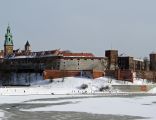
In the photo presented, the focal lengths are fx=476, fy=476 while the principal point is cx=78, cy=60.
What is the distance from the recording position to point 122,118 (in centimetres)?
4394

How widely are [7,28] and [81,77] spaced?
50261mm

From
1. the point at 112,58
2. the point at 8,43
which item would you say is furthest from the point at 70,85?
the point at 8,43

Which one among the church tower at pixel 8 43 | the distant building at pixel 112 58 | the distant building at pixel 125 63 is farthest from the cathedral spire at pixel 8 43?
the distant building at pixel 125 63

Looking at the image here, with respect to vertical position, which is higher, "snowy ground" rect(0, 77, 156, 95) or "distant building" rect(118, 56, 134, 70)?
"distant building" rect(118, 56, 134, 70)

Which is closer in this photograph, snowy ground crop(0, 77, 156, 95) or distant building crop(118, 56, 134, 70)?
snowy ground crop(0, 77, 156, 95)

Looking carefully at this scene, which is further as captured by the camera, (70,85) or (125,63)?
(125,63)

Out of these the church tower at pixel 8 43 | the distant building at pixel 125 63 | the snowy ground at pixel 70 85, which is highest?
the church tower at pixel 8 43

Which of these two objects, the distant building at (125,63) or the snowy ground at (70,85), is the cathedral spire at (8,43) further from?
the snowy ground at (70,85)

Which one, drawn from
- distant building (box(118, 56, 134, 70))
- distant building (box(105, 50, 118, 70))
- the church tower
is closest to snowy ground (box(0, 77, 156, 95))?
distant building (box(105, 50, 118, 70))

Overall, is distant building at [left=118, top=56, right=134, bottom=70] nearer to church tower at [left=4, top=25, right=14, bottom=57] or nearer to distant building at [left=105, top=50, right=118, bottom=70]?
distant building at [left=105, top=50, right=118, bottom=70]

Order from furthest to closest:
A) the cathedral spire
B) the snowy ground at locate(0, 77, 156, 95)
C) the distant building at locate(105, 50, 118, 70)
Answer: the cathedral spire
the distant building at locate(105, 50, 118, 70)
the snowy ground at locate(0, 77, 156, 95)

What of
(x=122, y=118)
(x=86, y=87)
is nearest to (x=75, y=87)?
(x=86, y=87)

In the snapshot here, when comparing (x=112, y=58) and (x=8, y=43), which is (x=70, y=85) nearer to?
(x=112, y=58)

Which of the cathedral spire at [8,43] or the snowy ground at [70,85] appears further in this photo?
the cathedral spire at [8,43]
